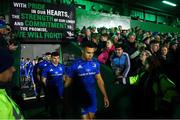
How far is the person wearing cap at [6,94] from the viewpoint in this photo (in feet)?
7.84

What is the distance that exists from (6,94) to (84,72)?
4.27 m

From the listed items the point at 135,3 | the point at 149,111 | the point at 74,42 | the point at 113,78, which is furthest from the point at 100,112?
the point at 135,3

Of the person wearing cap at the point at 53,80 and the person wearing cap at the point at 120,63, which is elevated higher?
the person wearing cap at the point at 120,63

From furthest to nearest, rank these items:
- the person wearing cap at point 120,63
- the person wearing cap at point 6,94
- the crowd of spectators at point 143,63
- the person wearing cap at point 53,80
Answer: the person wearing cap at point 53,80 → the person wearing cap at point 120,63 → the crowd of spectators at point 143,63 → the person wearing cap at point 6,94

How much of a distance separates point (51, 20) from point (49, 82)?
2.44 meters

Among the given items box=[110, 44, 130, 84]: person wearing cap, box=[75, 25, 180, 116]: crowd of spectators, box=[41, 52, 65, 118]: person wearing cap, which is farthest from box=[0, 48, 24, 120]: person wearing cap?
box=[41, 52, 65, 118]: person wearing cap

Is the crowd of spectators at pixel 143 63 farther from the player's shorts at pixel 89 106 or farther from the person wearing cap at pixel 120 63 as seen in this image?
the player's shorts at pixel 89 106

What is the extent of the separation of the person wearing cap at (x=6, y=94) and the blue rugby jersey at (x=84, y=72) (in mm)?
4105

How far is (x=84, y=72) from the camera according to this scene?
6816 millimetres

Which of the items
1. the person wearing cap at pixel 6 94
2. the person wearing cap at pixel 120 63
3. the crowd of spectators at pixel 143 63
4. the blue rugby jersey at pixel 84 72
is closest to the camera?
the person wearing cap at pixel 6 94

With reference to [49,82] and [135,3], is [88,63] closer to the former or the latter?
[49,82]

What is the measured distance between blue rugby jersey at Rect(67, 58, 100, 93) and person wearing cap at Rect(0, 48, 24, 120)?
411cm

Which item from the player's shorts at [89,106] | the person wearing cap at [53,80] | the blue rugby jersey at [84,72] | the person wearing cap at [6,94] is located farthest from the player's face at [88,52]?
the person wearing cap at [6,94]

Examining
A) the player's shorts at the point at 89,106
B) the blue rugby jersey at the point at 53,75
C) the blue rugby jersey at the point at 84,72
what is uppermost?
the blue rugby jersey at the point at 84,72
